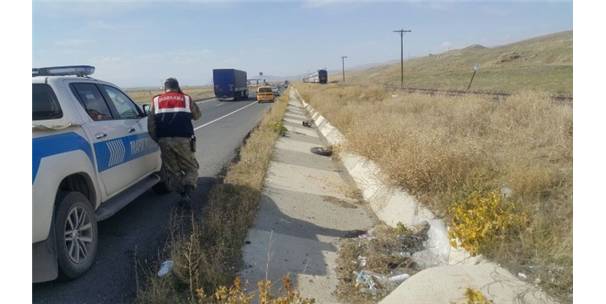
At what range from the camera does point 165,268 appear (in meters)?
Answer: 4.34

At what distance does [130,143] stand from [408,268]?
147 inches

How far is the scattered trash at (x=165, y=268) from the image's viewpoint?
424 centimetres

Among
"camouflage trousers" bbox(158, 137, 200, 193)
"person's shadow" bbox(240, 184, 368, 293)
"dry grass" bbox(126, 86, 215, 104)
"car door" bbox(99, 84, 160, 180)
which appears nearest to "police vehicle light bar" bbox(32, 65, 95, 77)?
"car door" bbox(99, 84, 160, 180)

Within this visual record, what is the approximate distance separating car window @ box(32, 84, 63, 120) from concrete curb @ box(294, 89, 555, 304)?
373 centimetres

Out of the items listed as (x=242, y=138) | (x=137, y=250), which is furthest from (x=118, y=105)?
(x=242, y=138)

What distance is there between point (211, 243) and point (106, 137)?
5.48 ft

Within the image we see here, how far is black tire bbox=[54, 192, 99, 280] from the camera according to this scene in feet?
12.7

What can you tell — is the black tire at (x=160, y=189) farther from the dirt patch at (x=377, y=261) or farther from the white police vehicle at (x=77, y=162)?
the dirt patch at (x=377, y=261)

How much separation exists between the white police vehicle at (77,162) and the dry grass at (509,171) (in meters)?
3.90

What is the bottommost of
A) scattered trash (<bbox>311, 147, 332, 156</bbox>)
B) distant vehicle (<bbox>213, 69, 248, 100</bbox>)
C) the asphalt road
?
the asphalt road

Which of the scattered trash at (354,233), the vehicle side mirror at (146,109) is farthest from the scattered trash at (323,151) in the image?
the vehicle side mirror at (146,109)

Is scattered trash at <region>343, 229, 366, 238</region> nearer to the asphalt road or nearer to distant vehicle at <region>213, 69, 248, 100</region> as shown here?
the asphalt road

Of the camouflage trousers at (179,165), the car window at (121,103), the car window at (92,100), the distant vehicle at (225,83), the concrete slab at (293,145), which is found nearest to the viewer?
the car window at (92,100)

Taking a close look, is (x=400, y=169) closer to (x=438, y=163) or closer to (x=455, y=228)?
(x=438, y=163)
